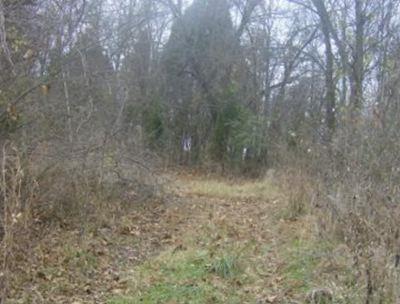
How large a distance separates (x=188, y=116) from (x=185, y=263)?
1413 cm

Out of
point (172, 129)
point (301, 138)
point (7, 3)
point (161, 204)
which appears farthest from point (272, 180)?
point (7, 3)

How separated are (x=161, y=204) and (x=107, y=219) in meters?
2.49

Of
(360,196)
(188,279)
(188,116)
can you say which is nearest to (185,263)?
(188,279)

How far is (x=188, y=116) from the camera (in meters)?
20.8

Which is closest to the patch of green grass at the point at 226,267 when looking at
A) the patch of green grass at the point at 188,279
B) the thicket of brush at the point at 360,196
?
the patch of green grass at the point at 188,279

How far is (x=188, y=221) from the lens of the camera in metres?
10.0

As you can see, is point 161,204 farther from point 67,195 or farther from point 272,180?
point 272,180

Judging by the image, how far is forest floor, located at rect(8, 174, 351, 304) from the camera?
584 cm

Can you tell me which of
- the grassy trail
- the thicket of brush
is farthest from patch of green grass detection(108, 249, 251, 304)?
the thicket of brush

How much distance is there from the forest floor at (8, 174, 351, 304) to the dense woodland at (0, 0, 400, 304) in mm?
407

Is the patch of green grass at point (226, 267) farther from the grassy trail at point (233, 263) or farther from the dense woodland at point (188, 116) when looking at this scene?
the dense woodland at point (188, 116)

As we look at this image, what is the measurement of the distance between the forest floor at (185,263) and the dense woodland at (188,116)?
1.34ft

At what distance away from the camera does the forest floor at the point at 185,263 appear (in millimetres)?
5836

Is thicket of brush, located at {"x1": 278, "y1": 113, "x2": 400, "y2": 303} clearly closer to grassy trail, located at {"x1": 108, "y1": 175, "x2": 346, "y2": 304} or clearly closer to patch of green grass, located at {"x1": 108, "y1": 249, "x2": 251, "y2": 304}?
grassy trail, located at {"x1": 108, "y1": 175, "x2": 346, "y2": 304}
